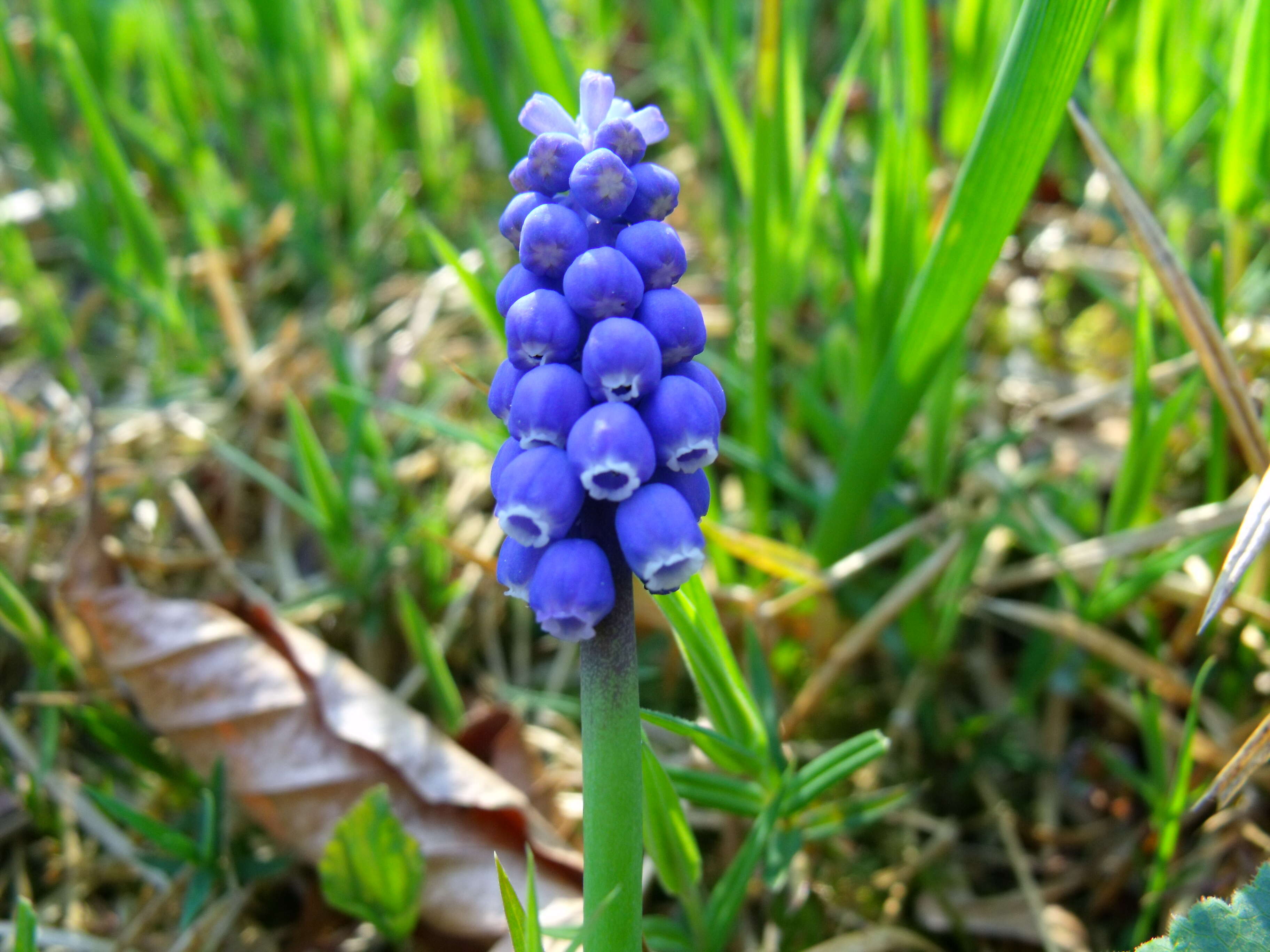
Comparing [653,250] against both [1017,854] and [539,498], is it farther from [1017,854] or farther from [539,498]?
[1017,854]

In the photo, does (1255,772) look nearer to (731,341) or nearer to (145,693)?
(731,341)

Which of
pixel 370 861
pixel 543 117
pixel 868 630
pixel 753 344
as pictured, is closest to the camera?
pixel 543 117

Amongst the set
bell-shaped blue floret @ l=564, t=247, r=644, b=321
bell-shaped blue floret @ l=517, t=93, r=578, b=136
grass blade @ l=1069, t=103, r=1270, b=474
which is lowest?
grass blade @ l=1069, t=103, r=1270, b=474

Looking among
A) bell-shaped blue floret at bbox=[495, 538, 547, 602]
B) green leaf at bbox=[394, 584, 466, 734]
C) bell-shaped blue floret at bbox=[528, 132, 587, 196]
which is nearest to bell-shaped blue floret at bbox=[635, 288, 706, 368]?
bell-shaped blue floret at bbox=[528, 132, 587, 196]

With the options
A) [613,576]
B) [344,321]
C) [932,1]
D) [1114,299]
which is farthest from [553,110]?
[932,1]

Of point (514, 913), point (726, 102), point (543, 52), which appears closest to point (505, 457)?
point (514, 913)

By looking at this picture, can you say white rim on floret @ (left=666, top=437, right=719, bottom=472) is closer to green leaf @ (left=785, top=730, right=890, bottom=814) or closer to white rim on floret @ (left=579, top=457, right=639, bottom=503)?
white rim on floret @ (left=579, top=457, right=639, bottom=503)
